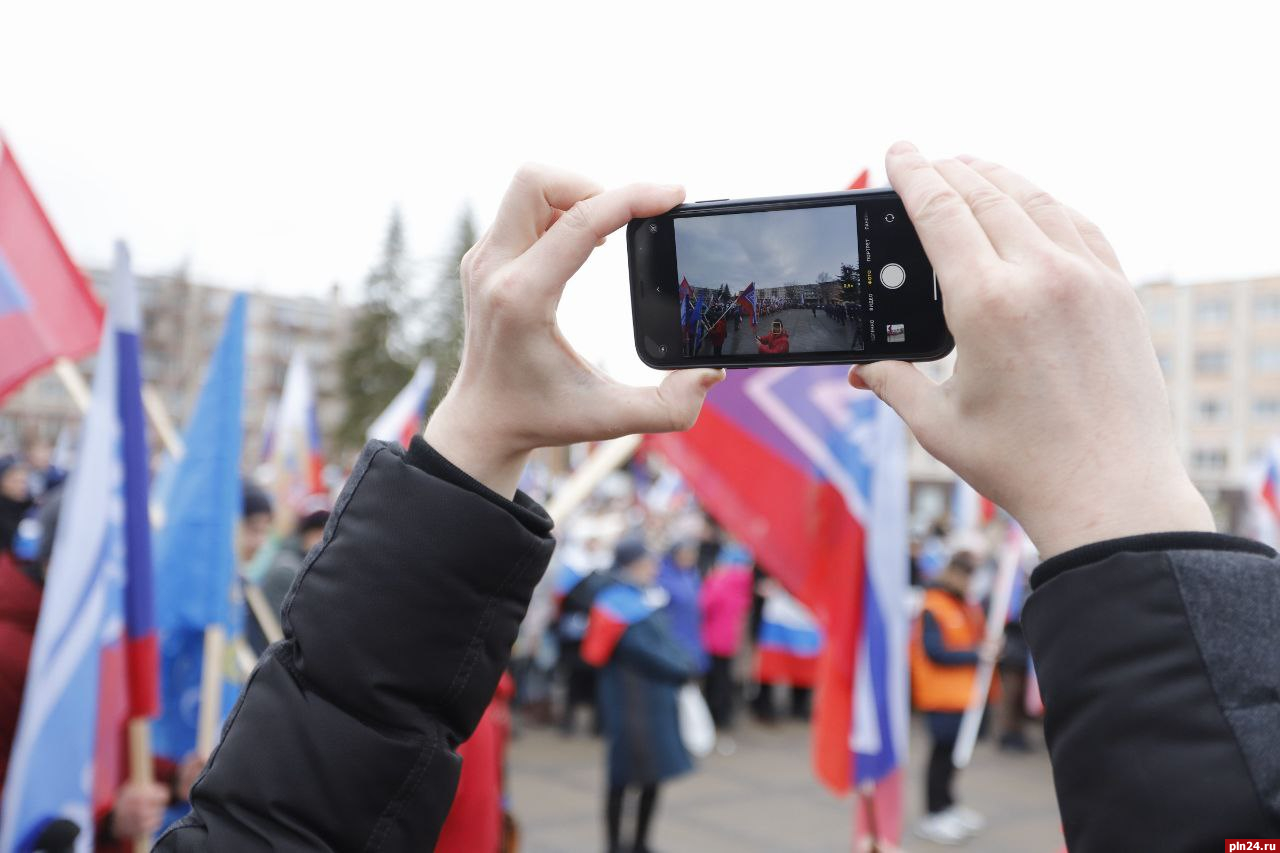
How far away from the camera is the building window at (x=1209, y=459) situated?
2255 inches

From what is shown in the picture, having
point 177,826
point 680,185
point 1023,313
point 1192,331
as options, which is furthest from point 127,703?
point 1192,331

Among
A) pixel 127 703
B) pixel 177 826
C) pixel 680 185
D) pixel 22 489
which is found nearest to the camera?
pixel 177 826

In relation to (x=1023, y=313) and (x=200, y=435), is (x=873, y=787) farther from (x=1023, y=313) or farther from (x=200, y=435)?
(x=1023, y=313)

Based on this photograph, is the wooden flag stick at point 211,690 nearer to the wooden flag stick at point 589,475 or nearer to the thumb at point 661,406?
the wooden flag stick at point 589,475

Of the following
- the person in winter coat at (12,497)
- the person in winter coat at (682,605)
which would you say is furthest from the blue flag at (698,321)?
the person in winter coat at (682,605)

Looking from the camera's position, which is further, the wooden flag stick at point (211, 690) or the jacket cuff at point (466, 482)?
the wooden flag stick at point (211, 690)

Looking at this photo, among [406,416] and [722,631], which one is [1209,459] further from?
[406,416]

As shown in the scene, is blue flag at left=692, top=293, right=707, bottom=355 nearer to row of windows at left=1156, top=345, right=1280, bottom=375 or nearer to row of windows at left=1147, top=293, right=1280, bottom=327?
row of windows at left=1147, top=293, right=1280, bottom=327

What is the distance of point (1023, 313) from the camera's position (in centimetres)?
86

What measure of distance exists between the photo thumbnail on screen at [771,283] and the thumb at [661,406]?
0.47 ft

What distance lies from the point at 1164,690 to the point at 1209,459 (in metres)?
64.9

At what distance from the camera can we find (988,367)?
0.89 metres

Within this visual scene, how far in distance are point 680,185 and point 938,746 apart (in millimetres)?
6427

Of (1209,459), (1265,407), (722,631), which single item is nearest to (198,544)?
(722,631)
